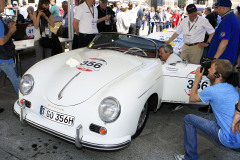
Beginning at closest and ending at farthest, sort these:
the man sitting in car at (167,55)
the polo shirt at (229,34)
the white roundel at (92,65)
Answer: the white roundel at (92,65) → the polo shirt at (229,34) → the man sitting in car at (167,55)

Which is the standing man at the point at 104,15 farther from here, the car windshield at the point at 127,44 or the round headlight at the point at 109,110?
the round headlight at the point at 109,110

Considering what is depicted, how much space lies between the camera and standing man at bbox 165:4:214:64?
454 cm

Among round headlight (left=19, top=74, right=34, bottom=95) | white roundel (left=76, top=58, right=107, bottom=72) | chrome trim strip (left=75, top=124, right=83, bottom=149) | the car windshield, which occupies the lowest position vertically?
chrome trim strip (left=75, top=124, right=83, bottom=149)

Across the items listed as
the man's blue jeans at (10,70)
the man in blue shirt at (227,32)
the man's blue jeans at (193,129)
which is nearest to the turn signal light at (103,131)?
the man's blue jeans at (193,129)

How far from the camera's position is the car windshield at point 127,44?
3.66m

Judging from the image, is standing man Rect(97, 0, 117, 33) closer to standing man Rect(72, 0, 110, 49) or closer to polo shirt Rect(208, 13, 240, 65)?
standing man Rect(72, 0, 110, 49)

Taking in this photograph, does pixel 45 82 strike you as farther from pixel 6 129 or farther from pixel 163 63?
pixel 163 63

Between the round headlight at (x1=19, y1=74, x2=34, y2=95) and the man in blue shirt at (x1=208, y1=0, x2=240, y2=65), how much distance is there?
9.30ft

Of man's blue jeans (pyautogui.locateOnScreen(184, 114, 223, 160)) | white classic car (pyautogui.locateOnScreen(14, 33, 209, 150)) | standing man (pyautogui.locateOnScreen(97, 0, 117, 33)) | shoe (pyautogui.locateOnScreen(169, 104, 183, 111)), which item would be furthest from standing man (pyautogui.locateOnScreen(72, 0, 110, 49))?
man's blue jeans (pyautogui.locateOnScreen(184, 114, 223, 160))

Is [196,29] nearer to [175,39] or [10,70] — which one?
[175,39]

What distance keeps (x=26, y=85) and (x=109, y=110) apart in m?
1.18

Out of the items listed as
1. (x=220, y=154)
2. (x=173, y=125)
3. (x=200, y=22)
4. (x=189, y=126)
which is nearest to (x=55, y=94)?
(x=189, y=126)

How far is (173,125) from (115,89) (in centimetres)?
151

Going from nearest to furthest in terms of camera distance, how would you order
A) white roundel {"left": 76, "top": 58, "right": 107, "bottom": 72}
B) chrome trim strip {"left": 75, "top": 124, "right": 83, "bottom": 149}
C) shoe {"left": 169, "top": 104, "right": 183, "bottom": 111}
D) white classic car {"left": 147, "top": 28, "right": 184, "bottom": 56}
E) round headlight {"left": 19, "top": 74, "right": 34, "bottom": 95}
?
chrome trim strip {"left": 75, "top": 124, "right": 83, "bottom": 149}, round headlight {"left": 19, "top": 74, "right": 34, "bottom": 95}, white roundel {"left": 76, "top": 58, "right": 107, "bottom": 72}, shoe {"left": 169, "top": 104, "right": 183, "bottom": 111}, white classic car {"left": 147, "top": 28, "right": 184, "bottom": 56}
